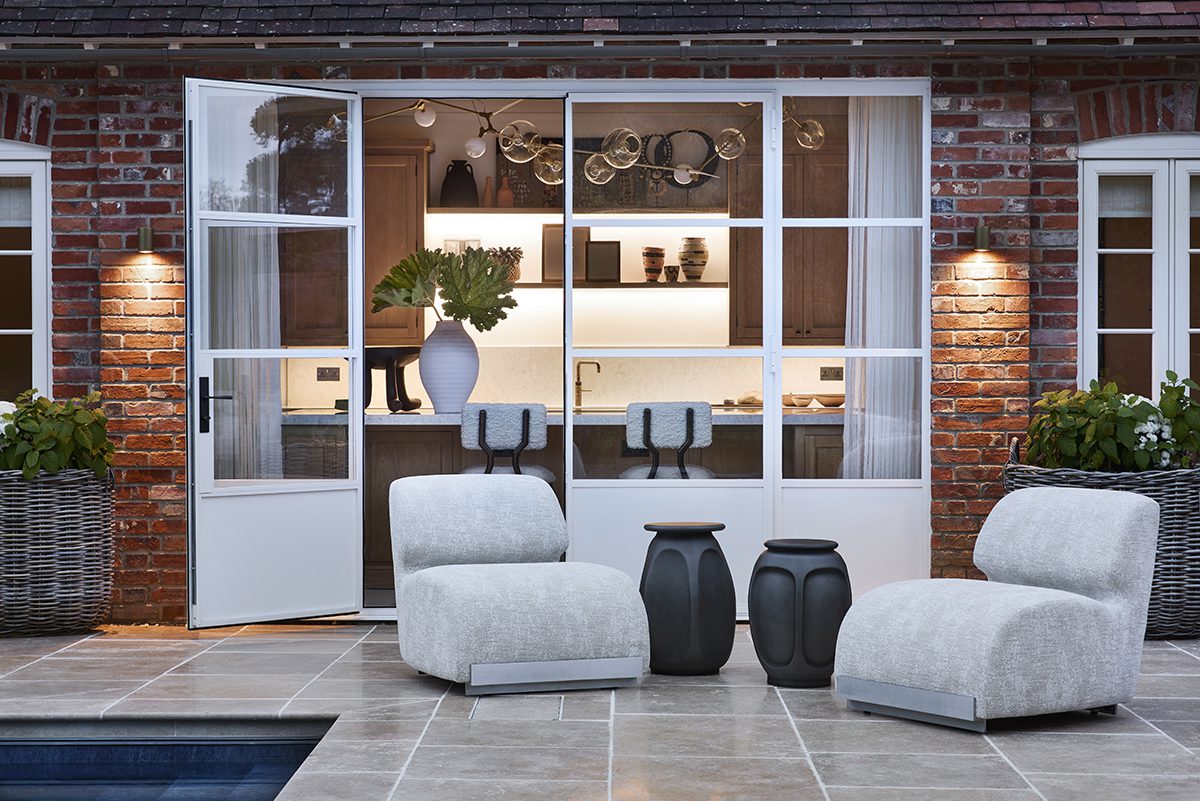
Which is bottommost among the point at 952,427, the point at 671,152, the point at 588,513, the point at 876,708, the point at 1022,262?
the point at 876,708

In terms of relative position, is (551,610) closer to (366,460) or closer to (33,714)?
(33,714)

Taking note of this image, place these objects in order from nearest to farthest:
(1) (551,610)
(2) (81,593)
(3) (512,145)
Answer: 1. (1) (551,610)
2. (2) (81,593)
3. (3) (512,145)

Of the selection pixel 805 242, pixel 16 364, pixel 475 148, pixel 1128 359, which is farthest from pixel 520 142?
pixel 1128 359

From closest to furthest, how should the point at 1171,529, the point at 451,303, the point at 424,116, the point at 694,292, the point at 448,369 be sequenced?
the point at 1171,529, the point at 694,292, the point at 448,369, the point at 451,303, the point at 424,116

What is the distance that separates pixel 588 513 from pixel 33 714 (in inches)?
120

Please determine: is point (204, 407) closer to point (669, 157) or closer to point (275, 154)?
point (275, 154)

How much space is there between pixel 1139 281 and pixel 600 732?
13.5 feet

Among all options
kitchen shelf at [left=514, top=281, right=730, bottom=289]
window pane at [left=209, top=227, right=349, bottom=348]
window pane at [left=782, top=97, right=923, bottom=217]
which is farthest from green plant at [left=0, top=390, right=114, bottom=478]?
window pane at [left=782, top=97, right=923, bottom=217]

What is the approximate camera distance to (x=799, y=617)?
18.7ft

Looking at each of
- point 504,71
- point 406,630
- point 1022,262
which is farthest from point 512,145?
point 406,630

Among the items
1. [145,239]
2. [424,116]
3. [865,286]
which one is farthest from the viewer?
[424,116]

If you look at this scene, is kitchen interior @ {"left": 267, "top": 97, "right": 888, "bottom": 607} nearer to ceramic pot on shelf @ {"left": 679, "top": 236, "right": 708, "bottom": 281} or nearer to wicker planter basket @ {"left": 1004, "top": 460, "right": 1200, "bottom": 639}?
ceramic pot on shelf @ {"left": 679, "top": 236, "right": 708, "bottom": 281}

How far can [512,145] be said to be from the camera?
848 cm

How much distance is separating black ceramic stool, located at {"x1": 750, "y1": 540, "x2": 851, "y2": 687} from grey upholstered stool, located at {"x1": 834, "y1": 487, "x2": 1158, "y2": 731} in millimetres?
319
